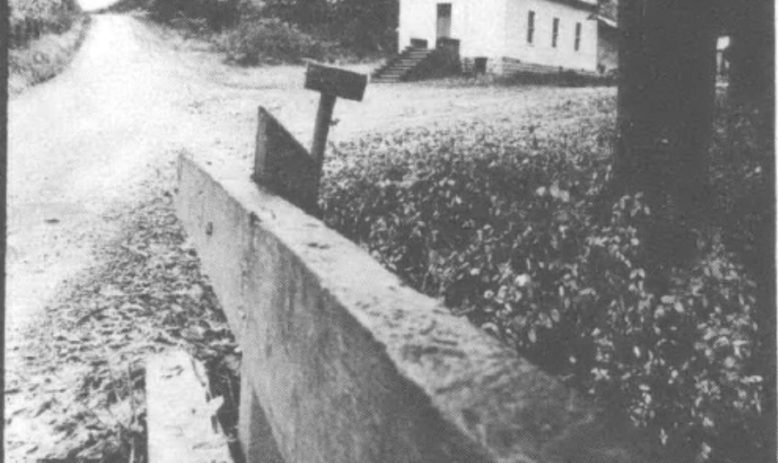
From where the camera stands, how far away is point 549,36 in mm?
28500

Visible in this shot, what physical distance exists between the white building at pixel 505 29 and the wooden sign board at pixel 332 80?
23.0 meters

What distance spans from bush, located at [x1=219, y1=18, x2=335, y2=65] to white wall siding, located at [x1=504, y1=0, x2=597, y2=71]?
21.2ft

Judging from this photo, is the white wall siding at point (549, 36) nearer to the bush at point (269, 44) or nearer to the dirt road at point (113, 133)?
the dirt road at point (113, 133)

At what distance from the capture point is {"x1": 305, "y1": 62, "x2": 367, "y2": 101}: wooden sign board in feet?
9.30

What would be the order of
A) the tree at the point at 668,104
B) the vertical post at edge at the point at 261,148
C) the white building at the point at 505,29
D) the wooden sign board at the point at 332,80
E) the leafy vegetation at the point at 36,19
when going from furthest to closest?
1. the white building at the point at 505,29
2. the leafy vegetation at the point at 36,19
3. the tree at the point at 668,104
4. the wooden sign board at the point at 332,80
5. the vertical post at edge at the point at 261,148

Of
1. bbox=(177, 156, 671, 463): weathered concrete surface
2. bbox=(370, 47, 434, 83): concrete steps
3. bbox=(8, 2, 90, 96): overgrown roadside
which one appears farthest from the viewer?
bbox=(370, 47, 434, 83): concrete steps

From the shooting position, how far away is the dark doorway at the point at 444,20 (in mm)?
27047

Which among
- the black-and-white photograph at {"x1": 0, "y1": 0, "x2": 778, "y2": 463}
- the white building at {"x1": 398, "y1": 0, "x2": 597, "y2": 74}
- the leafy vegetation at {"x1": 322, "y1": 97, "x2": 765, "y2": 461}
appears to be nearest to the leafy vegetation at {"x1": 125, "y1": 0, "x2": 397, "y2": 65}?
the white building at {"x1": 398, "y1": 0, "x2": 597, "y2": 74}

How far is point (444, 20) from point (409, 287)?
27.0m

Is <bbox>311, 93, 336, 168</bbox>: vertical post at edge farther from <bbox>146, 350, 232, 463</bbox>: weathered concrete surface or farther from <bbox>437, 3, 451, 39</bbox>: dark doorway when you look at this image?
<bbox>437, 3, 451, 39</bbox>: dark doorway

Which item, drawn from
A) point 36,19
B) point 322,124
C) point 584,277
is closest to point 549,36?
point 36,19

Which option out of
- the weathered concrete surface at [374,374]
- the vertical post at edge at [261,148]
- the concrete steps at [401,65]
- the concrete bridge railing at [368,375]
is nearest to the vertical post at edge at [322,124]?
the vertical post at edge at [261,148]

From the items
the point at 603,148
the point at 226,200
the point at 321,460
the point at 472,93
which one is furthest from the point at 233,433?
the point at 472,93

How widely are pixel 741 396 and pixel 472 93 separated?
17.4 meters
